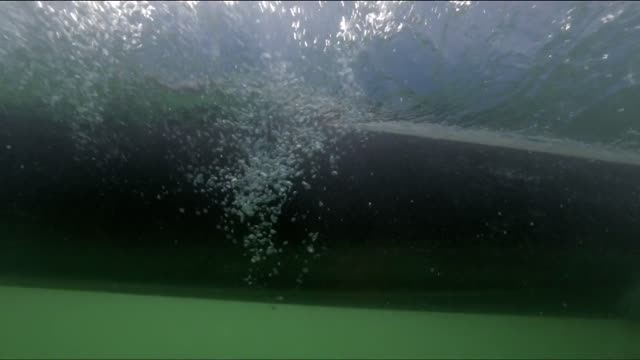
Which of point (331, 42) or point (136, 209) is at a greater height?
point (331, 42)

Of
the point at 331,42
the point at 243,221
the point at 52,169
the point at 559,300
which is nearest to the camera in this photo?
the point at 331,42

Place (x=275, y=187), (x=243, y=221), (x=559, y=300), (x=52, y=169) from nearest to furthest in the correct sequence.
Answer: (x=52, y=169) → (x=275, y=187) → (x=243, y=221) → (x=559, y=300)

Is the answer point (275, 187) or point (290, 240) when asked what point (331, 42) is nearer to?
point (275, 187)

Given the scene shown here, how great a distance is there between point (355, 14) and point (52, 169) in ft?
11.1

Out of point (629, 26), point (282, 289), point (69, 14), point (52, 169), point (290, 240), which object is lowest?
point (282, 289)

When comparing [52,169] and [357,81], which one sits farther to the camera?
[52,169]

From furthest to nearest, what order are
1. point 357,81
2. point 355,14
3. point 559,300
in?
point 559,300
point 357,81
point 355,14

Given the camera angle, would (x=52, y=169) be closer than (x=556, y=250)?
Yes

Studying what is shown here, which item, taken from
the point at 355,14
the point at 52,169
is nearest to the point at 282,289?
the point at 52,169

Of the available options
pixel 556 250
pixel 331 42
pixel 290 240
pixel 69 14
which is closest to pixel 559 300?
pixel 556 250

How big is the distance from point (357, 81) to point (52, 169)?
10.2 ft

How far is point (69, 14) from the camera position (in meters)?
2.82

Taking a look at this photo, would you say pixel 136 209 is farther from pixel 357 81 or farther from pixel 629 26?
pixel 629 26

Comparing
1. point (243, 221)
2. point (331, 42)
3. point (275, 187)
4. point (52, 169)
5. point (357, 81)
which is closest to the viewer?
point (331, 42)
